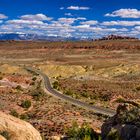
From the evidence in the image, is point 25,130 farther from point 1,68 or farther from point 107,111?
point 1,68

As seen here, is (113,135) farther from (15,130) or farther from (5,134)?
(5,134)

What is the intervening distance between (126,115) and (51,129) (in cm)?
1097

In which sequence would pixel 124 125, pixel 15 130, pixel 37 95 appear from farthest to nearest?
pixel 37 95 < pixel 124 125 < pixel 15 130

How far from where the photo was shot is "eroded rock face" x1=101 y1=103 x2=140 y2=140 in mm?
24547

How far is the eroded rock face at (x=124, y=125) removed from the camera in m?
24.5

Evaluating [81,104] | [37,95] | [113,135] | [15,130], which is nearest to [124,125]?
[113,135]

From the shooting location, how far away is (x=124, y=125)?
2555 centimetres

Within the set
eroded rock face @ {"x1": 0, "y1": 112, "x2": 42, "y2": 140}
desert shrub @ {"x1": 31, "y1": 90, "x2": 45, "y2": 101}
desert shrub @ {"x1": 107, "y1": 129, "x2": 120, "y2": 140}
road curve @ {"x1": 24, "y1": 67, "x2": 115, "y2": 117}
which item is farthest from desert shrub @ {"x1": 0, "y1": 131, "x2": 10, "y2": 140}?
desert shrub @ {"x1": 31, "y1": 90, "x2": 45, "y2": 101}

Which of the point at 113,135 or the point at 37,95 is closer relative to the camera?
the point at 113,135

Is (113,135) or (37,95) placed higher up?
(113,135)

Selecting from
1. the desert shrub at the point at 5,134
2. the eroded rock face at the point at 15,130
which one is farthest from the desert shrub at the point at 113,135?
the desert shrub at the point at 5,134

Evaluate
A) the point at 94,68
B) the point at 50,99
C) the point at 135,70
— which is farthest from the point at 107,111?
the point at 94,68

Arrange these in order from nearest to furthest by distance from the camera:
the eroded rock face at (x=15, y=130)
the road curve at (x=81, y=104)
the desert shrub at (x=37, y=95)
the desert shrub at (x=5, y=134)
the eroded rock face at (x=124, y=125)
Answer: the desert shrub at (x=5, y=134) → the eroded rock face at (x=15, y=130) → the eroded rock face at (x=124, y=125) → the road curve at (x=81, y=104) → the desert shrub at (x=37, y=95)

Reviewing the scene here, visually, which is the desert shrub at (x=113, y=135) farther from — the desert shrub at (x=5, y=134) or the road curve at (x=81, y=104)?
the road curve at (x=81, y=104)
